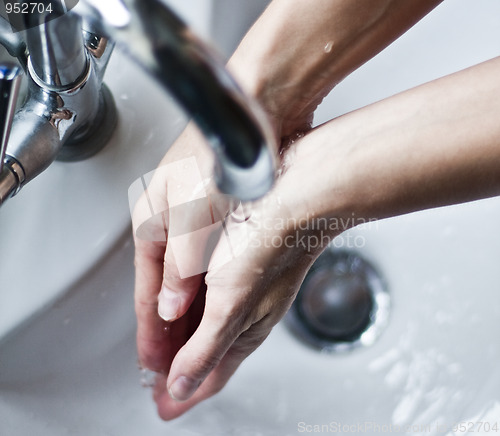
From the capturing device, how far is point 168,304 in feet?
1.25

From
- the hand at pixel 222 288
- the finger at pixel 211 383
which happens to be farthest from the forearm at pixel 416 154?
the finger at pixel 211 383

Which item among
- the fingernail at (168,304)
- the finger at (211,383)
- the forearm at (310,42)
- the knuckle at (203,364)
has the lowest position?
the finger at (211,383)

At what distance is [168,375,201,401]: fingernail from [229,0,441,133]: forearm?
0.60 feet

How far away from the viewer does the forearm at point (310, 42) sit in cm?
34

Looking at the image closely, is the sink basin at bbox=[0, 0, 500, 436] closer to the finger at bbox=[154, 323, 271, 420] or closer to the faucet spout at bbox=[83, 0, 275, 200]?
the finger at bbox=[154, 323, 271, 420]

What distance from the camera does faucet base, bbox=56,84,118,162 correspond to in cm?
36

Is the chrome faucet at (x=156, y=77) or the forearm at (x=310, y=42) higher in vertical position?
the chrome faucet at (x=156, y=77)

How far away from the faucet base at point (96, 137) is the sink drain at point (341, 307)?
0.24 metres

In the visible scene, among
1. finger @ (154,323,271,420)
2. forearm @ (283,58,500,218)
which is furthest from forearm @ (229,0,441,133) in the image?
finger @ (154,323,271,420)

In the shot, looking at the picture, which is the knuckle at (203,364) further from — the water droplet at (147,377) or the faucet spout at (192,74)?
the faucet spout at (192,74)

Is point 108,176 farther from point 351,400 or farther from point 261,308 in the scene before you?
point 351,400

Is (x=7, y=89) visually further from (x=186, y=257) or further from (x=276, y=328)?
(x=276, y=328)

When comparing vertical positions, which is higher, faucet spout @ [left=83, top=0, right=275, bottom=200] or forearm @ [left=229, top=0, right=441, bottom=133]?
faucet spout @ [left=83, top=0, right=275, bottom=200]

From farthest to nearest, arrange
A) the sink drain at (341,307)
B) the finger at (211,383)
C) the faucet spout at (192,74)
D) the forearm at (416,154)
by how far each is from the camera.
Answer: the sink drain at (341,307), the finger at (211,383), the forearm at (416,154), the faucet spout at (192,74)
